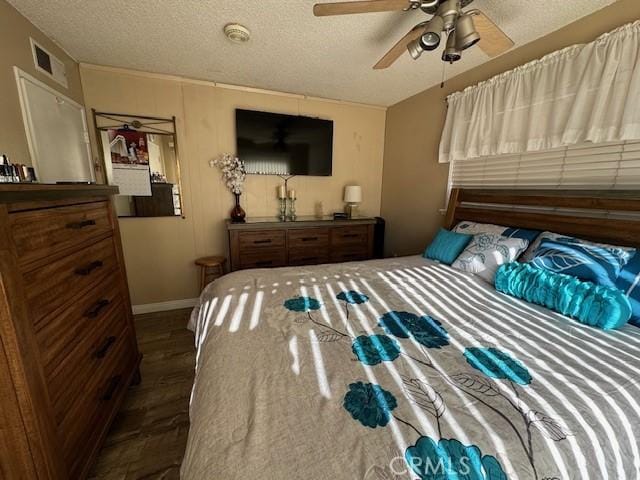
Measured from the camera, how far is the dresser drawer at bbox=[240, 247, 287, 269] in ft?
9.07


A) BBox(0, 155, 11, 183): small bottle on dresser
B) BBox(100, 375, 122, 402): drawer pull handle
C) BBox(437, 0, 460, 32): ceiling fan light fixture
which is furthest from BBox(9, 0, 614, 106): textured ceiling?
BBox(100, 375, 122, 402): drawer pull handle

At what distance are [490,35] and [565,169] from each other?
3.61 ft

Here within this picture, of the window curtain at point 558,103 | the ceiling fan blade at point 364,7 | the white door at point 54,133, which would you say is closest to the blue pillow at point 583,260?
the window curtain at point 558,103

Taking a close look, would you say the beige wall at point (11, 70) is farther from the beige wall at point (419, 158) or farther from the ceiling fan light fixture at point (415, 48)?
the beige wall at point (419, 158)

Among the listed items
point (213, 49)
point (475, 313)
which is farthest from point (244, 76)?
point (475, 313)

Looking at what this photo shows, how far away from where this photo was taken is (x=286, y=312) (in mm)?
1266

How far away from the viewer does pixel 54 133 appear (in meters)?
1.95

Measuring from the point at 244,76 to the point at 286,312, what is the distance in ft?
8.04

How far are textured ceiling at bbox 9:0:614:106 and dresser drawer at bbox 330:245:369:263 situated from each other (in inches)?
72.5

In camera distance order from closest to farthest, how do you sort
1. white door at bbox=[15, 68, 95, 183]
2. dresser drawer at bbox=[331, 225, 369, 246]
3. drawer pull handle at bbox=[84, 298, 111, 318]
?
drawer pull handle at bbox=[84, 298, 111, 318]
white door at bbox=[15, 68, 95, 183]
dresser drawer at bbox=[331, 225, 369, 246]

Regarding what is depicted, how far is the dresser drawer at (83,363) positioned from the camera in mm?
943

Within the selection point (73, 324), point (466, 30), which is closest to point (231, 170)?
point (73, 324)

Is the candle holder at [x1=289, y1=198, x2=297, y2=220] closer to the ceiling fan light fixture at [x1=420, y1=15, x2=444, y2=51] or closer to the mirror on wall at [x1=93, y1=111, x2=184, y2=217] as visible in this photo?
the mirror on wall at [x1=93, y1=111, x2=184, y2=217]

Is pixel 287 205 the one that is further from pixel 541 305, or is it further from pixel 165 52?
pixel 541 305
